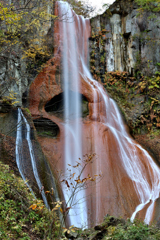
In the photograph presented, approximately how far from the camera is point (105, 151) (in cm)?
995

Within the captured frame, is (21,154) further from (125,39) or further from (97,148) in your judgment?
(125,39)

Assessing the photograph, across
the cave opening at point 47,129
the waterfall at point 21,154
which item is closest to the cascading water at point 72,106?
the cave opening at point 47,129

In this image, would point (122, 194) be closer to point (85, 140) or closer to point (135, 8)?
point (85, 140)

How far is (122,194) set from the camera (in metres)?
8.52

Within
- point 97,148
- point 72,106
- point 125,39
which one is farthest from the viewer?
point 125,39

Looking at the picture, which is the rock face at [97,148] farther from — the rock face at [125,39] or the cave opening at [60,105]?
the rock face at [125,39]

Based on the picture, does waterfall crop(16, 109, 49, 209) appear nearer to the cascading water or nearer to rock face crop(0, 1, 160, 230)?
rock face crop(0, 1, 160, 230)

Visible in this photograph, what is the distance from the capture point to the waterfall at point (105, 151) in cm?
823

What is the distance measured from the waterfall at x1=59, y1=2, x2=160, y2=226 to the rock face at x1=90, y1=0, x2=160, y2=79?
2.67m

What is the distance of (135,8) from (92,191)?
1575 centimetres

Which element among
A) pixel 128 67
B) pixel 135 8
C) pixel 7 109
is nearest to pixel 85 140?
pixel 7 109

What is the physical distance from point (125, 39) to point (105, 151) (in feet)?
38.7

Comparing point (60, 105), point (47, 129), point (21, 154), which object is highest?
point (60, 105)

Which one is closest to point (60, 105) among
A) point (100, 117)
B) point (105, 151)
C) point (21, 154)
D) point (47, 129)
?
point (47, 129)
